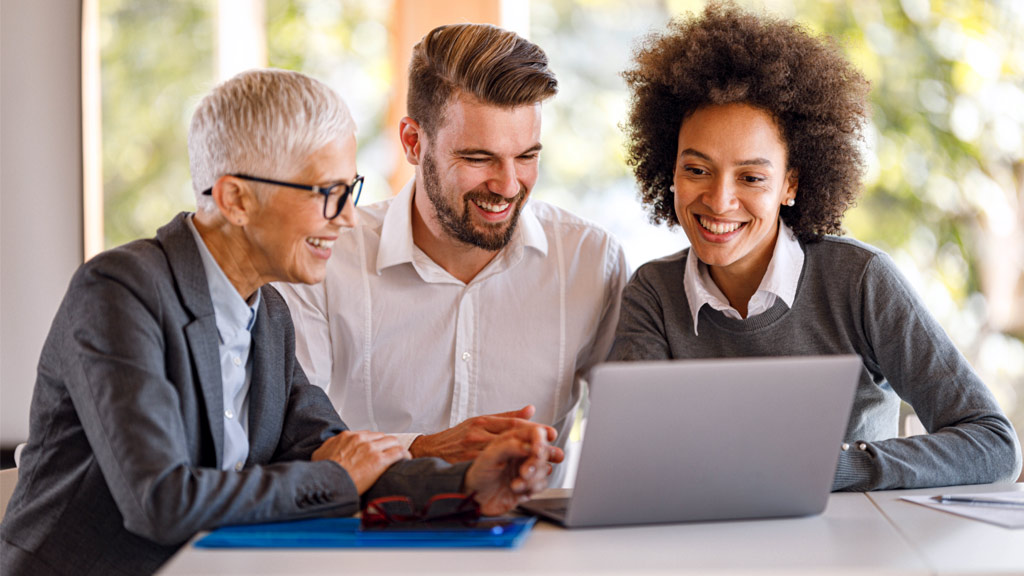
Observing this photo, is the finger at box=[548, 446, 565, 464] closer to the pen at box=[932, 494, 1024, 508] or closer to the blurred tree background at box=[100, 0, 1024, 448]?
the pen at box=[932, 494, 1024, 508]

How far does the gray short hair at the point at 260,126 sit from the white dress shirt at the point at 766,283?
90 centimetres

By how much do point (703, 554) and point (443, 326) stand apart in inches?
49.0

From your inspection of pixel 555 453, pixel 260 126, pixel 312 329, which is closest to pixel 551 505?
pixel 555 453

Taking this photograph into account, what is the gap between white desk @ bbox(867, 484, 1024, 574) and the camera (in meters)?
1.17

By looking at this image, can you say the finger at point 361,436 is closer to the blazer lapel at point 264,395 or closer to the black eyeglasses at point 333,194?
the blazer lapel at point 264,395

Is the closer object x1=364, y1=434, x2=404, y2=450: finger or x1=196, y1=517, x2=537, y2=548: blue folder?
x1=196, y1=517, x2=537, y2=548: blue folder

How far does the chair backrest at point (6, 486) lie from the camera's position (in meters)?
1.83

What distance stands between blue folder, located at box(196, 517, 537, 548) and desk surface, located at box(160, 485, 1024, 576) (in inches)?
0.7

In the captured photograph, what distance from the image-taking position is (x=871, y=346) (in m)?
2.04

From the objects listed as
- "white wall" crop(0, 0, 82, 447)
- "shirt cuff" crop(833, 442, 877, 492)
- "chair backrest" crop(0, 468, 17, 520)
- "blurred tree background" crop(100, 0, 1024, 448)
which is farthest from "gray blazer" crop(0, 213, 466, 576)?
"blurred tree background" crop(100, 0, 1024, 448)

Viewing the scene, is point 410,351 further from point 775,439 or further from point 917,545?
point 917,545

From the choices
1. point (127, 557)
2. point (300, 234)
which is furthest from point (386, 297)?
point (127, 557)

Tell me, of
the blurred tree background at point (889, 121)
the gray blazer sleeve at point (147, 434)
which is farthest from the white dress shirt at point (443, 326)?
the blurred tree background at point (889, 121)

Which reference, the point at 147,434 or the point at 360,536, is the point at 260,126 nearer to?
the point at 147,434
